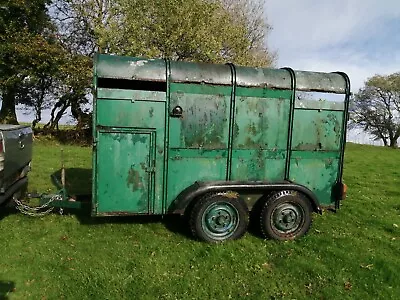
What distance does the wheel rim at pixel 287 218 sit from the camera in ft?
21.1

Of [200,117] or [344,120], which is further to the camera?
[344,120]

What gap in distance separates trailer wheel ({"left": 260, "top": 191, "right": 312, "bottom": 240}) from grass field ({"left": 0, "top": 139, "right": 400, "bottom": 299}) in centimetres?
18

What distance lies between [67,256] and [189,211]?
206cm

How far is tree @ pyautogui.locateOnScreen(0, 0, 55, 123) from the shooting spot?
20625mm

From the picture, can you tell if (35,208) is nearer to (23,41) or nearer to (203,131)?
(203,131)

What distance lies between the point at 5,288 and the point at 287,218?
174 inches

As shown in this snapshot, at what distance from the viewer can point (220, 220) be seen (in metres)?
6.23

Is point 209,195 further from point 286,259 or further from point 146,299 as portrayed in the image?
point 146,299

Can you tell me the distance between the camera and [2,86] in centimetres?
2183

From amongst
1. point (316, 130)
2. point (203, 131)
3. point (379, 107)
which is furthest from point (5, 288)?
point (379, 107)

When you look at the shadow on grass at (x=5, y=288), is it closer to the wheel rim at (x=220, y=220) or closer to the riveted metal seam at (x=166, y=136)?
the riveted metal seam at (x=166, y=136)

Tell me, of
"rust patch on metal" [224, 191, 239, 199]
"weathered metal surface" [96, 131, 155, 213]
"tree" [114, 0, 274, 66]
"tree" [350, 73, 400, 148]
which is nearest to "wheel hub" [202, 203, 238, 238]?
"rust patch on metal" [224, 191, 239, 199]

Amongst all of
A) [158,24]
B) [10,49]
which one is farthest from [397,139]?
[10,49]

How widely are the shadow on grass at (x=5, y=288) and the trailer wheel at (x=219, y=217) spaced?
8.99 ft
